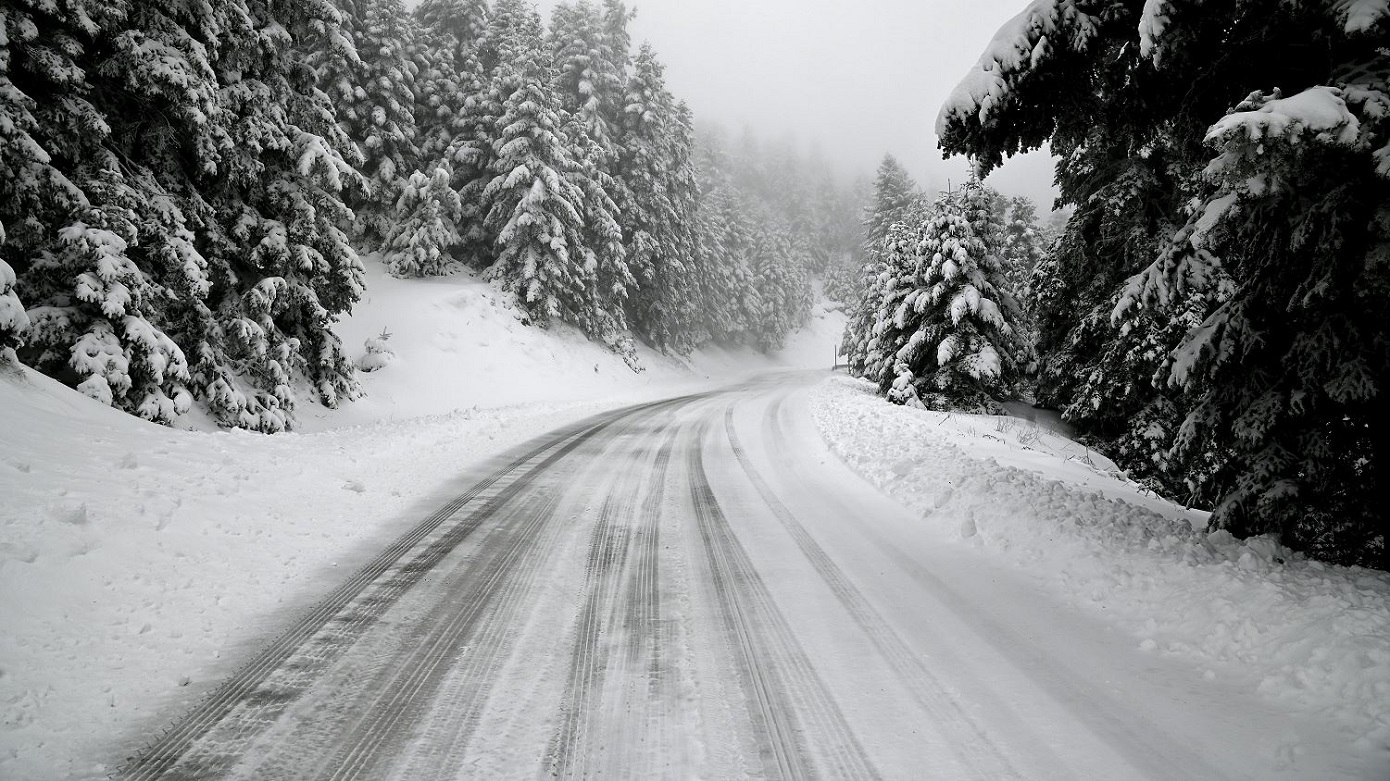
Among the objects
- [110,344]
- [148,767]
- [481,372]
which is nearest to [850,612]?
[148,767]

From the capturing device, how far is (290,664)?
316 cm

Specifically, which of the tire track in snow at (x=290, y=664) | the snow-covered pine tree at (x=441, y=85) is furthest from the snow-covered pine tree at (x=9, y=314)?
the snow-covered pine tree at (x=441, y=85)

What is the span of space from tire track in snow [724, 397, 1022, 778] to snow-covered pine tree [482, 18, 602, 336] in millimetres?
20050

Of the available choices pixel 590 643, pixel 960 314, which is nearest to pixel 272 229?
pixel 590 643

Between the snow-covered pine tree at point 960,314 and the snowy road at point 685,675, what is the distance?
49.0 feet

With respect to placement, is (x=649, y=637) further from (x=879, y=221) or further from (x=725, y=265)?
(x=879, y=221)

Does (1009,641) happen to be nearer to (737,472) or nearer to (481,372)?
(737,472)

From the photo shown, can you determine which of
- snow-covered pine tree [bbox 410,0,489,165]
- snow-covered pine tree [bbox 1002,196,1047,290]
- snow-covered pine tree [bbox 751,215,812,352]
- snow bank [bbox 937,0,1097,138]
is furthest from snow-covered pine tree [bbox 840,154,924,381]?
snow bank [bbox 937,0,1097,138]

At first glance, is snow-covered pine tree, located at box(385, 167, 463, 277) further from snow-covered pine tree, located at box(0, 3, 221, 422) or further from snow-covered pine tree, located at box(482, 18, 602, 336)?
snow-covered pine tree, located at box(0, 3, 221, 422)

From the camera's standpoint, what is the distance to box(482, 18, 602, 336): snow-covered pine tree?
23281 millimetres

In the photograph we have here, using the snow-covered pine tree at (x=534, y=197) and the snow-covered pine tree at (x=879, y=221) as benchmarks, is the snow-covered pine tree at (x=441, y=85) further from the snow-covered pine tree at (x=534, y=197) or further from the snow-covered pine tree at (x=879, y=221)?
the snow-covered pine tree at (x=879, y=221)

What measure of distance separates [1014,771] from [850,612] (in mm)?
1564

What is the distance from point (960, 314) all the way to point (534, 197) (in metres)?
16.1

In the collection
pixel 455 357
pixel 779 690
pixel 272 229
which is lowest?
pixel 779 690
